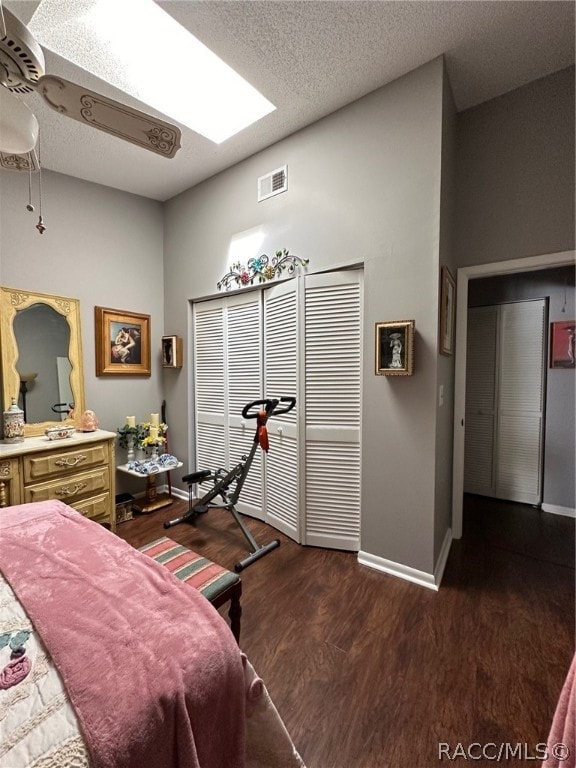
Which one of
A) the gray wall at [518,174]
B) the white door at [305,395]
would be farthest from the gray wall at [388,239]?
the gray wall at [518,174]

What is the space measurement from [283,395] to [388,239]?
1.38 metres

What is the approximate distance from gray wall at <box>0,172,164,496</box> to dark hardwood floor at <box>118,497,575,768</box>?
1.59 m

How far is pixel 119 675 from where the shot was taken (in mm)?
747

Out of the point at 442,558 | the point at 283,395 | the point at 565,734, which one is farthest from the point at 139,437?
the point at 565,734

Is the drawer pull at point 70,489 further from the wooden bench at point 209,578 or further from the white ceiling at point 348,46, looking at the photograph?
the white ceiling at point 348,46

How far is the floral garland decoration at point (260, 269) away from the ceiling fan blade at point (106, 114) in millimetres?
1354

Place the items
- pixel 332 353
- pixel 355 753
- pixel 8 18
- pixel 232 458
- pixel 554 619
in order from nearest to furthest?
pixel 8 18, pixel 355 753, pixel 554 619, pixel 332 353, pixel 232 458

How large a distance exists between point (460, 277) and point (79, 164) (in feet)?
11.0

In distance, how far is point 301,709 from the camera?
1319mm

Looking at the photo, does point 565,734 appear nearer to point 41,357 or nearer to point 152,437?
point 152,437

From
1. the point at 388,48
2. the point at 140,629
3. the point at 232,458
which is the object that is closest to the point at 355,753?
the point at 140,629

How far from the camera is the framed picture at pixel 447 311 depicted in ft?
6.63

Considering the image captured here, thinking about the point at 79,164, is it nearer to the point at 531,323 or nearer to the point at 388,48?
the point at 388,48

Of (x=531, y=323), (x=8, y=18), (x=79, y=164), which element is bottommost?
(x=531, y=323)
